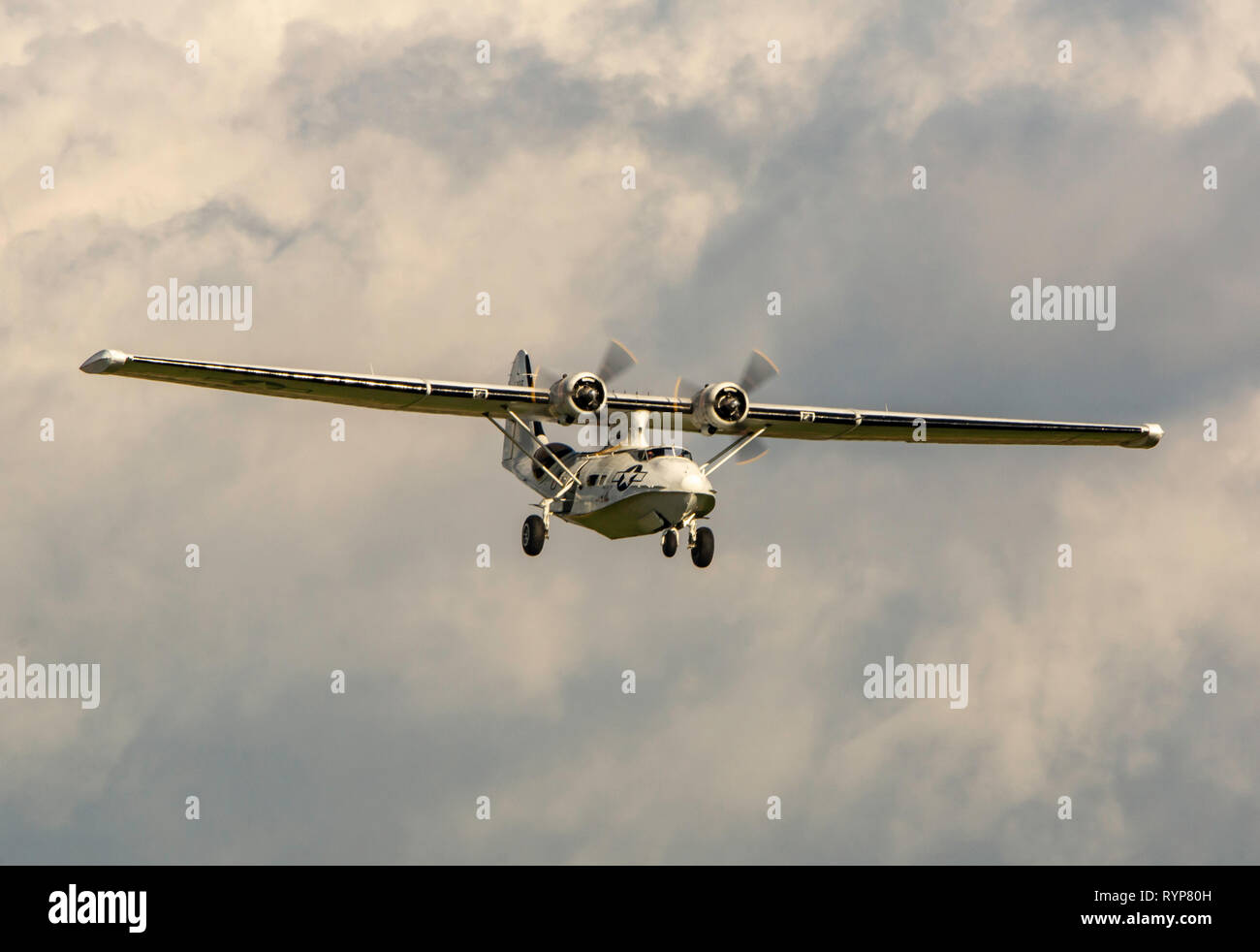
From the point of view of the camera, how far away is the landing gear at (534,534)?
43938 millimetres

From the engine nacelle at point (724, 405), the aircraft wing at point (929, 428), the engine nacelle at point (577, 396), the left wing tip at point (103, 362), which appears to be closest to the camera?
the left wing tip at point (103, 362)

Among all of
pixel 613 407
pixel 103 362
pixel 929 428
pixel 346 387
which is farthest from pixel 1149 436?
pixel 103 362

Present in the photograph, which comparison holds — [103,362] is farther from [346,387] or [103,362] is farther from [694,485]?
[694,485]

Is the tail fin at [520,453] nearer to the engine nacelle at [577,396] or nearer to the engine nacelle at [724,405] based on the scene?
the engine nacelle at [577,396]

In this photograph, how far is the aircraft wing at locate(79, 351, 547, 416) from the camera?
40469 mm

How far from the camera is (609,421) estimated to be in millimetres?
44844

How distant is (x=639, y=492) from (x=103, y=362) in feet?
40.9

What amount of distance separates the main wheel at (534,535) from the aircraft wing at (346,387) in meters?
2.88

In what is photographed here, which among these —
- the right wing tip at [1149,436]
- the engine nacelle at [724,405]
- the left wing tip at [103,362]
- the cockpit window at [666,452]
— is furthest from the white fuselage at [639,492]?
the right wing tip at [1149,436]

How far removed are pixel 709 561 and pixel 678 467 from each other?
2921mm
